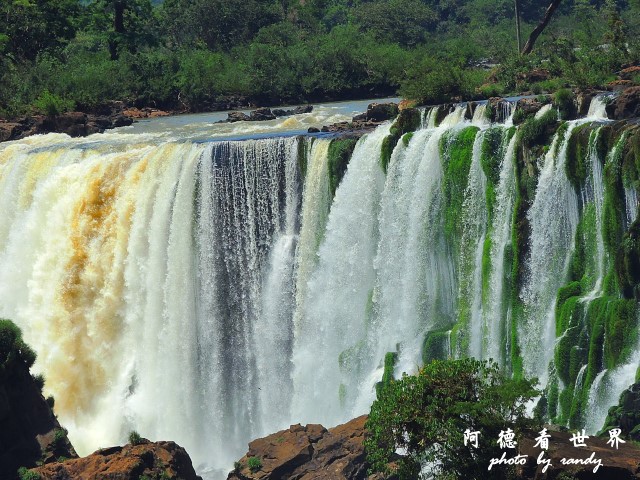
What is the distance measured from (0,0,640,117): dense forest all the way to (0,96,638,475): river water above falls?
8494 millimetres

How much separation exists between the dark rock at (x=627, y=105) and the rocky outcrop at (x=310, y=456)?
839 cm

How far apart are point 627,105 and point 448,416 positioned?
981 centimetres

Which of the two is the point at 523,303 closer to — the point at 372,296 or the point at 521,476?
the point at 372,296

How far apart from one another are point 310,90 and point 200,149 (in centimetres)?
2091

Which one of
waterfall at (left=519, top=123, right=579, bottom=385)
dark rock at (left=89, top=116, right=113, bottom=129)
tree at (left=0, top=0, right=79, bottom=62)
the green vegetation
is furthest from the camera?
tree at (left=0, top=0, right=79, bottom=62)

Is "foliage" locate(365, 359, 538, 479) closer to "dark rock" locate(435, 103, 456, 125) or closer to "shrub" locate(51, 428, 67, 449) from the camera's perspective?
"shrub" locate(51, 428, 67, 449)

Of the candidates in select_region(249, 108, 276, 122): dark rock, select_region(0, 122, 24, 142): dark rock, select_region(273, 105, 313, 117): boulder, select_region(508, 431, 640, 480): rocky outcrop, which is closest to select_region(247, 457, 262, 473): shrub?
select_region(508, 431, 640, 480): rocky outcrop

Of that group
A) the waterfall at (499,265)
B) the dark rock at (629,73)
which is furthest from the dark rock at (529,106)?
the dark rock at (629,73)

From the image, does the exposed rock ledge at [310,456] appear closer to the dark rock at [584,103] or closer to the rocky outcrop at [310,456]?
the rocky outcrop at [310,456]

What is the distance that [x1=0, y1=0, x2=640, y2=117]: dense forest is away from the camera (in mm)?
36250

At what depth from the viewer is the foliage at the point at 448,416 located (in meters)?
16.6

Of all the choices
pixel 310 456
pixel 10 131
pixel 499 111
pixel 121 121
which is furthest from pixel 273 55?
pixel 310 456

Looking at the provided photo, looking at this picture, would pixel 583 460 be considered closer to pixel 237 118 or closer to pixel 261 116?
pixel 261 116

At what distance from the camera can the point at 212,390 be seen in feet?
87.3
